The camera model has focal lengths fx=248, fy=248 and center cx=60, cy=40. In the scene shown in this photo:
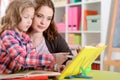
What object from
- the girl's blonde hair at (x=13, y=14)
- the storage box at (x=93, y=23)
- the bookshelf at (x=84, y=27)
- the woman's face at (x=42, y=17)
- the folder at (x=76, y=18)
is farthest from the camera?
the folder at (x=76, y=18)

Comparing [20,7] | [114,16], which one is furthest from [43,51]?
[114,16]

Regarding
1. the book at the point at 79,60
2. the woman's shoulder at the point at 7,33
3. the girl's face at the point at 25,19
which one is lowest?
the book at the point at 79,60

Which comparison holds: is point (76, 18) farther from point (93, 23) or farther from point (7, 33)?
point (7, 33)

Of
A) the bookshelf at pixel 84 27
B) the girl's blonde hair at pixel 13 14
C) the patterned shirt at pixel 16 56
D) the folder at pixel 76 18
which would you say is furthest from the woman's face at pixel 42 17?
the folder at pixel 76 18

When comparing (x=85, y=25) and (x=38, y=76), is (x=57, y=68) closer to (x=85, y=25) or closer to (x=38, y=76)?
(x=38, y=76)

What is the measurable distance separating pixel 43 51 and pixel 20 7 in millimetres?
490

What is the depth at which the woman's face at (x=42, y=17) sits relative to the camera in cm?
165

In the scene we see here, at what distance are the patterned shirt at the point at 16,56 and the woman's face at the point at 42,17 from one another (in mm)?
287

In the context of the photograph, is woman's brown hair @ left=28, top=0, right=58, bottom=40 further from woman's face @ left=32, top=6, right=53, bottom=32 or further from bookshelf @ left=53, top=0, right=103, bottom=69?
bookshelf @ left=53, top=0, right=103, bottom=69

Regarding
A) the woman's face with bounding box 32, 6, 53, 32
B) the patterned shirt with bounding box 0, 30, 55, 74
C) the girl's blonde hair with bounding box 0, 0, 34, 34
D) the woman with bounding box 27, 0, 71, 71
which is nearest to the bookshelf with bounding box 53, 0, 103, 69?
the woman with bounding box 27, 0, 71, 71

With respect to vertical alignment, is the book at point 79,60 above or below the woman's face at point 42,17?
below

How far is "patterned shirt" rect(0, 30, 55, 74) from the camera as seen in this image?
1233 mm

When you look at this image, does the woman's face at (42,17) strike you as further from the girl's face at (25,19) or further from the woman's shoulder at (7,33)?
the woman's shoulder at (7,33)

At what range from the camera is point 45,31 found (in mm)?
1897
